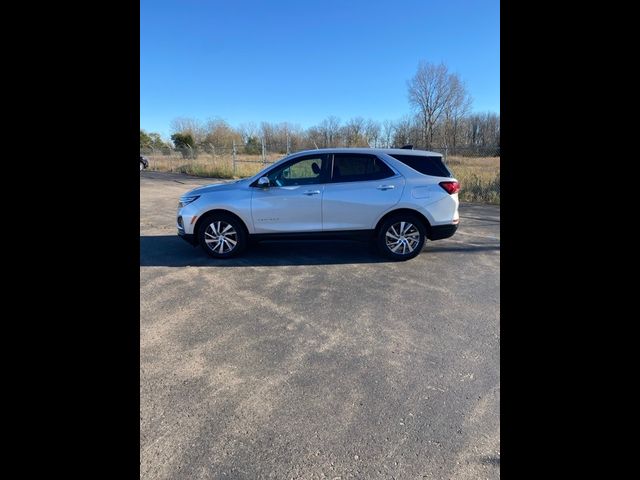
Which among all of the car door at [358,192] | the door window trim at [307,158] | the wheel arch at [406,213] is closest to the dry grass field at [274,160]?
the wheel arch at [406,213]

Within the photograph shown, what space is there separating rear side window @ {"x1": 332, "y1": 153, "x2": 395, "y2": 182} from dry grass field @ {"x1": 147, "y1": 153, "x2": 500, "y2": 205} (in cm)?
167

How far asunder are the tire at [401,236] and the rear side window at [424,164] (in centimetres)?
77

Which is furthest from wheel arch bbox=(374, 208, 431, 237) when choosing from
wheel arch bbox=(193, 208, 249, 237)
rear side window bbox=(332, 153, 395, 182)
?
wheel arch bbox=(193, 208, 249, 237)

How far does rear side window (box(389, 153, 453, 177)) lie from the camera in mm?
6156

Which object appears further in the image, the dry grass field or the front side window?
the dry grass field

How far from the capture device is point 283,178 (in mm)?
6227

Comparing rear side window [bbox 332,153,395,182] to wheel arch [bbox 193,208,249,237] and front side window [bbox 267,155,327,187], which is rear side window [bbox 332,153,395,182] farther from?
wheel arch [bbox 193,208,249,237]

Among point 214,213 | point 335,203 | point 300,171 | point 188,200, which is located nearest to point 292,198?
point 300,171

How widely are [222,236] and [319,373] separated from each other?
3.76m

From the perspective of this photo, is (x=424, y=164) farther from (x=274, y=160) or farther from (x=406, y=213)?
(x=274, y=160)

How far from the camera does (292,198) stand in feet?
19.9

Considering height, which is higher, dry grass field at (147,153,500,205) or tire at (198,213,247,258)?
dry grass field at (147,153,500,205)

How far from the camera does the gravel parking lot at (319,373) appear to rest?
2164 mm
